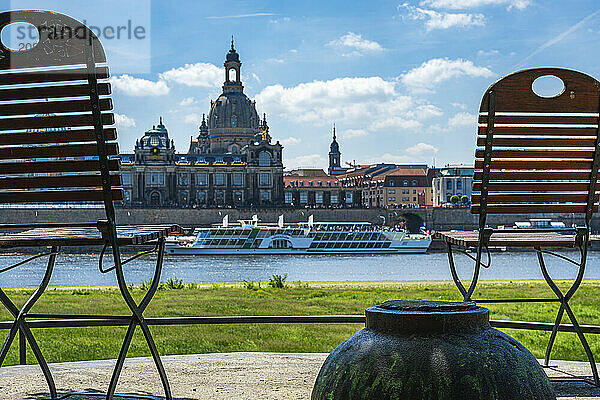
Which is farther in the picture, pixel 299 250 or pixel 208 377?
pixel 299 250

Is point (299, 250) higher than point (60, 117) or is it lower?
lower

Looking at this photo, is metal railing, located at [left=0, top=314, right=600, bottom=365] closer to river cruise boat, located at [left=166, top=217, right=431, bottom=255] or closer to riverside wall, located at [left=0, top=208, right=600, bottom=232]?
river cruise boat, located at [left=166, top=217, right=431, bottom=255]

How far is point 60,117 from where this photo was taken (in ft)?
6.88

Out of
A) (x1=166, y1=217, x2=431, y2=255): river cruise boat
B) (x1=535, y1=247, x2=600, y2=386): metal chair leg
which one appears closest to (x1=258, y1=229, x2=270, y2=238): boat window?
(x1=166, y1=217, x2=431, y2=255): river cruise boat

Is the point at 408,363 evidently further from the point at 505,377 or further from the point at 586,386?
the point at 586,386

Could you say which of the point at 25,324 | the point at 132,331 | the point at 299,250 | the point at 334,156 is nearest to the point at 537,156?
the point at 132,331

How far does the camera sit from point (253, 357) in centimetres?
320

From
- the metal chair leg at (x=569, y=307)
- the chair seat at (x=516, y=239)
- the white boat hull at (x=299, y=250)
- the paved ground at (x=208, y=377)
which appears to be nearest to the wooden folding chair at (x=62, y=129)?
the paved ground at (x=208, y=377)

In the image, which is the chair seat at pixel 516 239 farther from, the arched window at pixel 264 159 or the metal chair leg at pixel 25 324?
the arched window at pixel 264 159

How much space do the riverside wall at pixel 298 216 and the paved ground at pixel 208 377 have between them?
168ft

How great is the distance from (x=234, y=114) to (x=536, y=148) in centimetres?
7203

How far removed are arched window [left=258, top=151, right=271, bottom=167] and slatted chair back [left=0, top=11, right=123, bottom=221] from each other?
6593cm

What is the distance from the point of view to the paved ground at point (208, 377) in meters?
2.54

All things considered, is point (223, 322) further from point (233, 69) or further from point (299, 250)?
point (233, 69)
